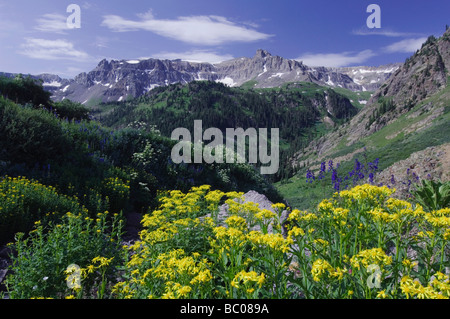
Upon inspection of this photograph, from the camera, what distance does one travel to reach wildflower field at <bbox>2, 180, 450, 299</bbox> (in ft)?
9.03

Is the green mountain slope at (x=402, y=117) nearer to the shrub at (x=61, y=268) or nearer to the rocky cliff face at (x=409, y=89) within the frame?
the rocky cliff face at (x=409, y=89)

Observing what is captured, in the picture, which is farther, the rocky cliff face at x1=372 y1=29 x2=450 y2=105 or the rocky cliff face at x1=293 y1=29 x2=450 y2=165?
the rocky cliff face at x1=372 y1=29 x2=450 y2=105

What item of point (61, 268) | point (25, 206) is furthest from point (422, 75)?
point (61, 268)

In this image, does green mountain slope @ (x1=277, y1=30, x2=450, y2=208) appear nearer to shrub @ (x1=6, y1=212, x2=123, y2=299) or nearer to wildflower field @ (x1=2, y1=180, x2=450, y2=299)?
wildflower field @ (x1=2, y1=180, x2=450, y2=299)

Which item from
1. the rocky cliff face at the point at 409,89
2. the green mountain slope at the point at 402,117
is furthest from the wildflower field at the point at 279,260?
the rocky cliff face at the point at 409,89

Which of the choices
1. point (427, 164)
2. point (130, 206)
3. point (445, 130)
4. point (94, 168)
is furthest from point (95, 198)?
point (445, 130)

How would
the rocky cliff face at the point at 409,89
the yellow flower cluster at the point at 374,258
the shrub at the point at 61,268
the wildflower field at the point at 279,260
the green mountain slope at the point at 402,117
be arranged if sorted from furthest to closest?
the rocky cliff face at the point at 409,89 < the green mountain slope at the point at 402,117 < the shrub at the point at 61,268 < the wildflower field at the point at 279,260 < the yellow flower cluster at the point at 374,258

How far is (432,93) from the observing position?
75875 mm

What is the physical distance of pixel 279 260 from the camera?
3.18 metres

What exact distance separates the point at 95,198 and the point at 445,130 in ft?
148

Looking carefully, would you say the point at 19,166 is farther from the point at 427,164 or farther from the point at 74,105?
the point at 427,164

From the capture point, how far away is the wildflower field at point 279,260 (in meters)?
2.75

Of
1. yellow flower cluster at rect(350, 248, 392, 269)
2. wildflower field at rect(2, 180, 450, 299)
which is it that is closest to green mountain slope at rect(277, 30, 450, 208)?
wildflower field at rect(2, 180, 450, 299)

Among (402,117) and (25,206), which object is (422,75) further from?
(25,206)
